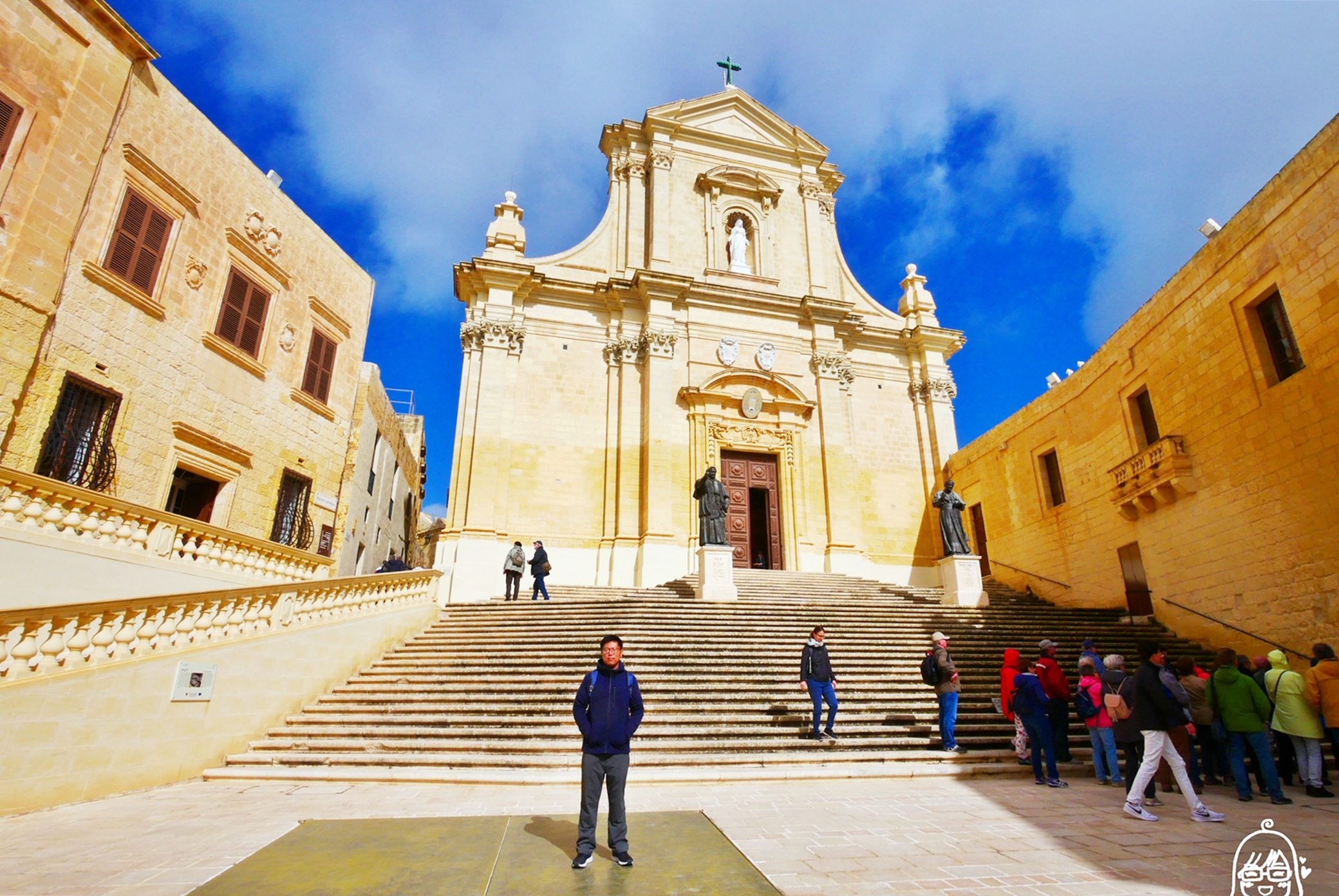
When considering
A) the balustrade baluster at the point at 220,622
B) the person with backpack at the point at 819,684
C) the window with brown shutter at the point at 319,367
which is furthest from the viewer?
the window with brown shutter at the point at 319,367

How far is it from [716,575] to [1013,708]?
6.54 meters

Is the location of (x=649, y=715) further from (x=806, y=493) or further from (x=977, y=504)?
(x=977, y=504)

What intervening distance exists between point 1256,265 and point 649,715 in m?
11.8

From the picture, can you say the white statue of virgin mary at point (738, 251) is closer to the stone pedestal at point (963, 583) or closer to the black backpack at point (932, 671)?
the stone pedestal at point (963, 583)

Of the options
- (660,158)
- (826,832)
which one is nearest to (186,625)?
(826,832)

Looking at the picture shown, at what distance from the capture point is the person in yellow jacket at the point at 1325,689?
6.50 m

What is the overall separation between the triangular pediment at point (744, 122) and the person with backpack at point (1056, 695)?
776 inches

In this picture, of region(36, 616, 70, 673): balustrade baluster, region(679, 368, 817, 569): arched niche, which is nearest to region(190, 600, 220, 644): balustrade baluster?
region(36, 616, 70, 673): balustrade baluster

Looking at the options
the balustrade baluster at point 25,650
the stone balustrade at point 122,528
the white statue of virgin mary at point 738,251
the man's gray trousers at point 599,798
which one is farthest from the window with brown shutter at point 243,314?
the white statue of virgin mary at point 738,251

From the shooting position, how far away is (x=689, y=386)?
19.0 m

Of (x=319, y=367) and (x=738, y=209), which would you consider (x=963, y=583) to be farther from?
(x=319, y=367)

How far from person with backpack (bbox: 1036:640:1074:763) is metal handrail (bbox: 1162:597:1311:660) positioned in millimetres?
4717

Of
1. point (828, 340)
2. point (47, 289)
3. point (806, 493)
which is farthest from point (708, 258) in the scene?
point (47, 289)

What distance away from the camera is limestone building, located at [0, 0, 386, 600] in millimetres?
9695
